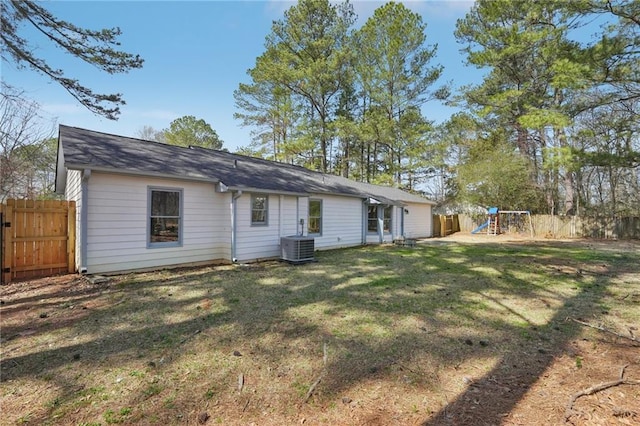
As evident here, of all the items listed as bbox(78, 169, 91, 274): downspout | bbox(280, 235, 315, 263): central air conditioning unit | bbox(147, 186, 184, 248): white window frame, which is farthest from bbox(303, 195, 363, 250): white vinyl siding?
bbox(78, 169, 91, 274): downspout

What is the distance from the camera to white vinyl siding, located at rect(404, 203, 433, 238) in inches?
717

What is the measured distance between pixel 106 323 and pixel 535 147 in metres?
26.3

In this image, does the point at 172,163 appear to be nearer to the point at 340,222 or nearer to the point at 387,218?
the point at 340,222

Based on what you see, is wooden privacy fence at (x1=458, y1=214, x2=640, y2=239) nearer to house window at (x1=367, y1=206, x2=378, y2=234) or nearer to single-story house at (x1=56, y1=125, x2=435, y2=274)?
house window at (x1=367, y1=206, x2=378, y2=234)

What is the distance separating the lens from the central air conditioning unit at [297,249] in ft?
29.6

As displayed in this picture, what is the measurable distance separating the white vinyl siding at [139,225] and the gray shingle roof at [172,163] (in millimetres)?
283

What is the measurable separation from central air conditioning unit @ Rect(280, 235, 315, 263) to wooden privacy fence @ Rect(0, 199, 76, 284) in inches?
202

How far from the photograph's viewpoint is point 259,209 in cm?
949

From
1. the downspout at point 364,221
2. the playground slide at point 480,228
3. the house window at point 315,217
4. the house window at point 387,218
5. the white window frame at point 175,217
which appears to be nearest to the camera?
the white window frame at point 175,217

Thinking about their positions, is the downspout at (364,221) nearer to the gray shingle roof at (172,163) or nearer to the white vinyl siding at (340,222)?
the white vinyl siding at (340,222)

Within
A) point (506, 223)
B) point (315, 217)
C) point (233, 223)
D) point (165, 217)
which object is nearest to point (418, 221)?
point (506, 223)

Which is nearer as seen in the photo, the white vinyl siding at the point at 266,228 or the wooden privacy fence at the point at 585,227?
the white vinyl siding at the point at 266,228

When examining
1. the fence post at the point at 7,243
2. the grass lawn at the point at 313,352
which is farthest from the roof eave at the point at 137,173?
the grass lawn at the point at 313,352

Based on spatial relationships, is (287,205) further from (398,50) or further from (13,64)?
(398,50)
